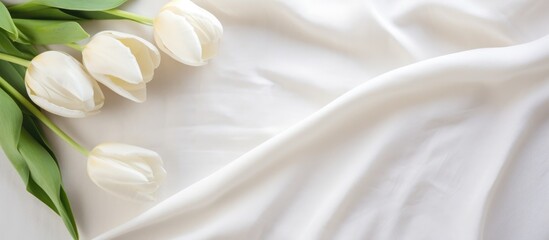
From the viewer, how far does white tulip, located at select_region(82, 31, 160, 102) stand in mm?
887

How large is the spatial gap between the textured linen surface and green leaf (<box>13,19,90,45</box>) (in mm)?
73

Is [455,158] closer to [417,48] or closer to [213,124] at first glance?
[417,48]

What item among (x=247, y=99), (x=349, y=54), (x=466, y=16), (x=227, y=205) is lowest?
(x=227, y=205)

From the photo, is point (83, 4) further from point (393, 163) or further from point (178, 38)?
point (393, 163)

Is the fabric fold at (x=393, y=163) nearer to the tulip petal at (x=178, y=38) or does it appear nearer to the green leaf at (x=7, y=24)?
the tulip petal at (x=178, y=38)

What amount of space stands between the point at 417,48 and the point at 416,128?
11 centimetres

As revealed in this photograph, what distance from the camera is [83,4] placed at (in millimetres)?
947

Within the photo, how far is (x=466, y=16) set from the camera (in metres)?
0.94

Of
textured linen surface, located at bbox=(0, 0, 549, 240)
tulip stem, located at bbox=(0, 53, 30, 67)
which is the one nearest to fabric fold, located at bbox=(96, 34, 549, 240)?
textured linen surface, located at bbox=(0, 0, 549, 240)

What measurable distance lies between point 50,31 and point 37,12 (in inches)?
1.8

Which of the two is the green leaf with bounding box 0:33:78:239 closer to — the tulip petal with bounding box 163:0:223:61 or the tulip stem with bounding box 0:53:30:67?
the tulip stem with bounding box 0:53:30:67

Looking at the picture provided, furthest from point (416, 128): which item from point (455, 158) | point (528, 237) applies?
point (528, 237)

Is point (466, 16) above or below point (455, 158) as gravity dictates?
above

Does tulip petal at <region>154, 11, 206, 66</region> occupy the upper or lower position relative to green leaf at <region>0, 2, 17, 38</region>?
upper
